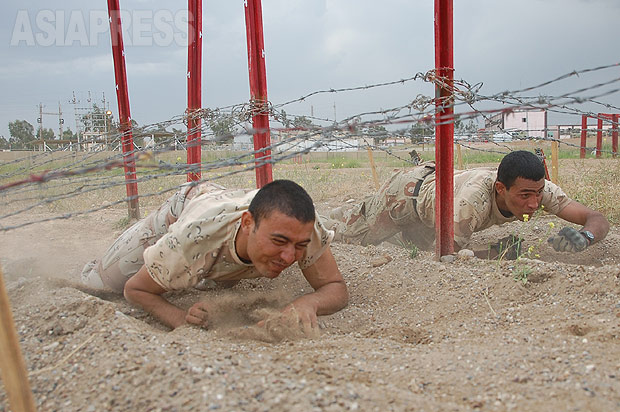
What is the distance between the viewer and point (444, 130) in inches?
134

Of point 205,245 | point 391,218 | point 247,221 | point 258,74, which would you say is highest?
point 258,74

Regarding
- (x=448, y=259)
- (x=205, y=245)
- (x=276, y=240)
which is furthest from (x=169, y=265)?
(x=448, y=259)

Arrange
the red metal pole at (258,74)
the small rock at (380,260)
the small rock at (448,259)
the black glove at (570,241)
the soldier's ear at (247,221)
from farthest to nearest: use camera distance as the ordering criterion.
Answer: the red metal pole at (258,74) → the black glove at (570,241) → the small rock at (380,260) → the small rock at (448,259) → the soldier's ear at (247,221)

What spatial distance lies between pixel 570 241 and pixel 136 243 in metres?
2.97

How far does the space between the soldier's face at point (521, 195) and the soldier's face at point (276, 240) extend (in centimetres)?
198

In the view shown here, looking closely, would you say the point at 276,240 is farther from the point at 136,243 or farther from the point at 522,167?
the point at 522,167

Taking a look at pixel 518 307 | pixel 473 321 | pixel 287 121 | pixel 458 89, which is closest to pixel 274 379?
pixel 473 321

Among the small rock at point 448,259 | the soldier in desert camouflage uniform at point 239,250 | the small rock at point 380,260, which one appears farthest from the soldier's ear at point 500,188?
the soldier in desert camouflage uniform at point 239,250

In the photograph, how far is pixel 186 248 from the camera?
2.54 m

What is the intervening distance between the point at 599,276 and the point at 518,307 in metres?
0.52

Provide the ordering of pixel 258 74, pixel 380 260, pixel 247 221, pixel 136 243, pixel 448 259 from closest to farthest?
1. pixel 247 221
2. pixel 136 243
3. pixel 448 259
4. pixel 380 260
5. pixel 258 74

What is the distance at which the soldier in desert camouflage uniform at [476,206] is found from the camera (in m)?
3.79

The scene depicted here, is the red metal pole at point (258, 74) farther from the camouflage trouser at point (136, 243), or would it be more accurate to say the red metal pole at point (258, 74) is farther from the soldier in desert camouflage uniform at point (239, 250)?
the soldier in desert camouflage uniform at point (239, 250)

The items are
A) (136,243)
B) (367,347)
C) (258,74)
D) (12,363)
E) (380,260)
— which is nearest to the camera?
(12,363)
